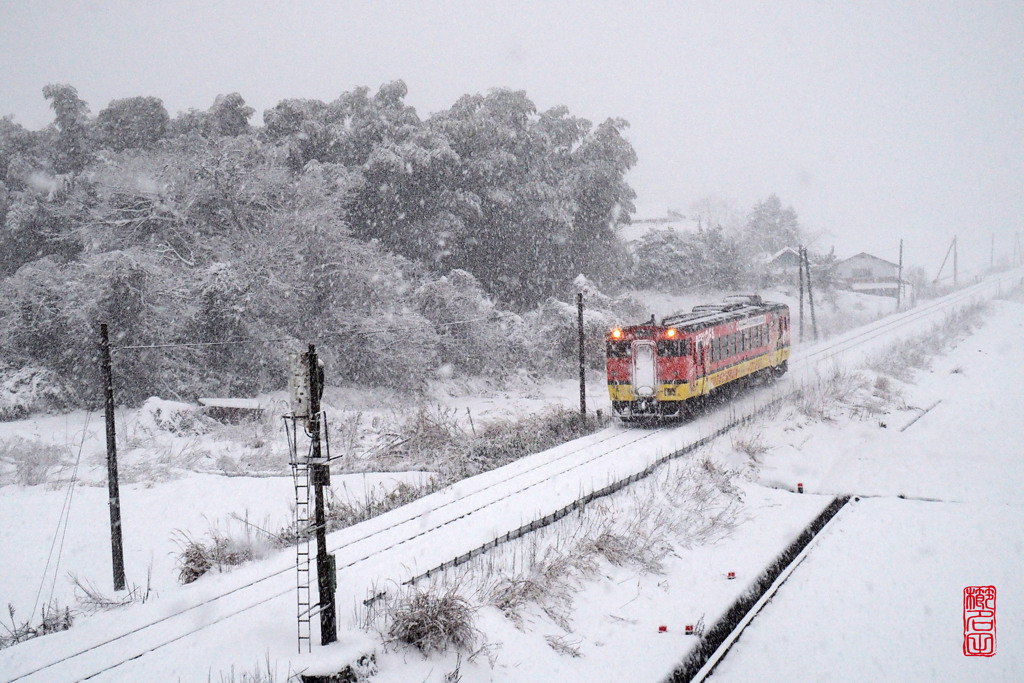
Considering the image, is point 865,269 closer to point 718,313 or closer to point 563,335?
point 563,335

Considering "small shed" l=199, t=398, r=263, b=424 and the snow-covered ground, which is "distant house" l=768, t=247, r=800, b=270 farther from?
"small shed" l=199, t=398, r=263, b=424

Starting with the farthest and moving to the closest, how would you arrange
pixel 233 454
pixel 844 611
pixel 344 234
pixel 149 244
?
pixel 344 234
pixel 149 244
pixel 233 454
pixel 844 611

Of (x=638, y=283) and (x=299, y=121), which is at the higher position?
(x=299, y=121)

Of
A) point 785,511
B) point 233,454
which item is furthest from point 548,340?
point 785,511

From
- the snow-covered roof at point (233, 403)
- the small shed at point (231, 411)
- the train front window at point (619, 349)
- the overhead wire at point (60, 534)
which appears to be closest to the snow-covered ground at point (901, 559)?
the train front window at point (619, 349)

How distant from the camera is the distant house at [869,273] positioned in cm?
6044

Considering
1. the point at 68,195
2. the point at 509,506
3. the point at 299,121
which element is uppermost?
the point at 299,121

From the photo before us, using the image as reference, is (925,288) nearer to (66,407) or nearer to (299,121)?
(299,121)

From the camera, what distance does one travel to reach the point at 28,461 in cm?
1596

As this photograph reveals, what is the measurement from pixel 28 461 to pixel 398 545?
11.6 metres

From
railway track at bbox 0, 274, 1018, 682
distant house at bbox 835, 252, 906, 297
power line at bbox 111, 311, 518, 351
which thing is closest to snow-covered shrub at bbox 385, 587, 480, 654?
railway track at bbox 0, 274, 1018, 682

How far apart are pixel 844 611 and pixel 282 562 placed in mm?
7818

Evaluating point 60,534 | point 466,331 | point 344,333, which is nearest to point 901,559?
point 60,534

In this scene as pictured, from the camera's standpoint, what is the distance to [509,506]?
37.7 ft
